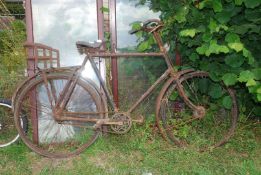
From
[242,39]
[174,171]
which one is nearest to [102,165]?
[174,171]

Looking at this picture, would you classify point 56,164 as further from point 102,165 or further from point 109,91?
point 109,91

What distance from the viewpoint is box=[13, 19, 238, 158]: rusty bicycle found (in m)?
3.66

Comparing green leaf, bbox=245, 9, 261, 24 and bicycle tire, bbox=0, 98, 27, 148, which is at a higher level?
green leaf, bbox=245, 9, 261, 24

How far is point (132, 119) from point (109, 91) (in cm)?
52

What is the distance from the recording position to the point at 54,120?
149 inches

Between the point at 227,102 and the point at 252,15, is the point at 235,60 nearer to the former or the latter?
the point at 252,15

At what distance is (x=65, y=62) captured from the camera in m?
4.07

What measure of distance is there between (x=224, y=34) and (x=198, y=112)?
1021 mm

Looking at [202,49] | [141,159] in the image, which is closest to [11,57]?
[141,159]

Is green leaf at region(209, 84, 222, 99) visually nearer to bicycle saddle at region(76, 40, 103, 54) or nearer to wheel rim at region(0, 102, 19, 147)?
bicycle saddle at region(76, 40, 103, 54)

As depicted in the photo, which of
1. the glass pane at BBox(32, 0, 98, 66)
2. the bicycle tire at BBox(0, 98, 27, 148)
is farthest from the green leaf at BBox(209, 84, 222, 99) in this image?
the bicycle tire at BBox(0, 98, 27, 148)

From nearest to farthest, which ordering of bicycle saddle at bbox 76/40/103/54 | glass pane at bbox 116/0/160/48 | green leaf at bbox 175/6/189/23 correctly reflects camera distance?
green leaf at bbox 175/6/189/23 < bicycle saddle at bbox 76/40/103/54 < glass pane at bbox 116/0/160/48

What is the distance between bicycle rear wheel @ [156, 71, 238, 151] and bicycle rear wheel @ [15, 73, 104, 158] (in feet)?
2.79

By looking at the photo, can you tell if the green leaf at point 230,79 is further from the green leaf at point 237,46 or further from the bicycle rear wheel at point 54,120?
the bicycle rear wheel at point 54,120
